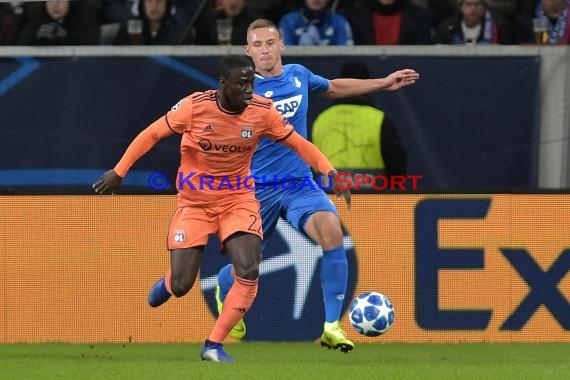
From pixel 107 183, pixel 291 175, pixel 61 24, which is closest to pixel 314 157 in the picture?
pixel 291 175

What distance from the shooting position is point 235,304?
337 inches

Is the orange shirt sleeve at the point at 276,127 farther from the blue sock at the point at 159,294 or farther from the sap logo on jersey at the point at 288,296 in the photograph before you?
the sap logo on jersey at the point at 288,296

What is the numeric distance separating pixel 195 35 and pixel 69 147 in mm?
1370

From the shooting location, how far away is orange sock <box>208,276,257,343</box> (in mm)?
8547

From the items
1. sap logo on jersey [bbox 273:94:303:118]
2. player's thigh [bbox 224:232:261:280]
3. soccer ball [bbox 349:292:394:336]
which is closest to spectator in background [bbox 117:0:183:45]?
sap logo on jersey [bbox 273:94:303:118]

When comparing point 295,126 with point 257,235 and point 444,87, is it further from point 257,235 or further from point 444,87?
point 444,87

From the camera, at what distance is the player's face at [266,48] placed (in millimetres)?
9305

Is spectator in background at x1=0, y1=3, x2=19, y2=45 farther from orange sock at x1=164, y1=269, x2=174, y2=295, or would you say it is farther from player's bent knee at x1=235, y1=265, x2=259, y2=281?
player's bent knee at x1=235, y1=265, x2=259, y2=281

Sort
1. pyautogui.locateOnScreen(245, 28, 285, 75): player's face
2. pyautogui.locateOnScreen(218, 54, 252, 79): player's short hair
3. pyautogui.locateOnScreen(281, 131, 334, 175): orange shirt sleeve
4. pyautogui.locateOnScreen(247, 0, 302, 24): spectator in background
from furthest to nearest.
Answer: pyautogui.locateOnScreen(247, 0, 302, 24): spectator in background < pyautogui.locateOnScreen(245, 28, 285, 75): player's face < pyautogui.locateOnScreen(281, 131, 334, 175): orange shirt sleeve < pyautogui.locateOnScreen(218, 54, 252, 79): player's short hair

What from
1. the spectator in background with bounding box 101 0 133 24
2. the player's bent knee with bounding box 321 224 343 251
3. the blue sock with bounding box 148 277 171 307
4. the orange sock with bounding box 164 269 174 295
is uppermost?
the spectator in background with bounding box 101 0 133 24

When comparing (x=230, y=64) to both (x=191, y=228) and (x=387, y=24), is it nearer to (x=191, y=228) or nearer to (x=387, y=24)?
(x=191, y=228)

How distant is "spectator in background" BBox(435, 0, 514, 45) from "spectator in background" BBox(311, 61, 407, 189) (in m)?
0.90

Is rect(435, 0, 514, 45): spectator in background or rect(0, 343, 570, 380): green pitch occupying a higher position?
rect(435, 0, 514, 45): spectator in background

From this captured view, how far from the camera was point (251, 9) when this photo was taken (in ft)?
38.3
